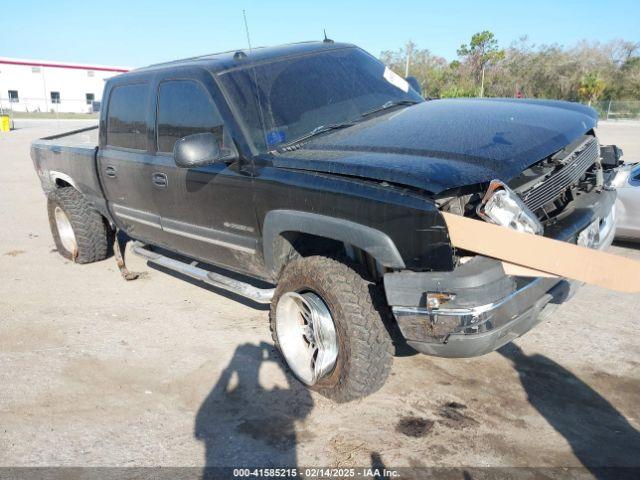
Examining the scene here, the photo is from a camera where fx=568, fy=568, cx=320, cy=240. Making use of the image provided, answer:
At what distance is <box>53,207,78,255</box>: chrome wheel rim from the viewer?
6387 mm

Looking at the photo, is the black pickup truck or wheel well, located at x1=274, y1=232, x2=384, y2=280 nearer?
the black pickup truck

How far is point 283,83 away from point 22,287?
3.64 m

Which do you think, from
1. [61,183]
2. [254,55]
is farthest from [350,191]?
[61,183]

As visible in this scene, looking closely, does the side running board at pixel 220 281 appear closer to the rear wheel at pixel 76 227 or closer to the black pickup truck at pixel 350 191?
the black pickup truck at pixel 350 191

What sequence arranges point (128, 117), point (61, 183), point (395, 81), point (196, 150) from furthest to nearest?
point (61, 183)
point (128, 117)
point (395, 81)
point (196, 150)

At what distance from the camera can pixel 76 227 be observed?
20.0ft

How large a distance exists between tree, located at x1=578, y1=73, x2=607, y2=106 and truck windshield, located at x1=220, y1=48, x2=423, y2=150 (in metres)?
47.5

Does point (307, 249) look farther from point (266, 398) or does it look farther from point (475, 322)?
point (475, 322)

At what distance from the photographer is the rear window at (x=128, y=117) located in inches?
180

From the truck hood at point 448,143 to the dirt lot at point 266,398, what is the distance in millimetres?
1362

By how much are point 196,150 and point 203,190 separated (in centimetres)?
60

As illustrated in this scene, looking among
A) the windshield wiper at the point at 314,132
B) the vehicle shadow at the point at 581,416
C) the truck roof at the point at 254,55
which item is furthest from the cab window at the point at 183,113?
the vehicle shadow at the point at 581,416

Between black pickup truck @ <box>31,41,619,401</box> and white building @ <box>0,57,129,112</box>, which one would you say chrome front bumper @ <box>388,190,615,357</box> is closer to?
black pickup truck @ <box>31,41,619,401</box>

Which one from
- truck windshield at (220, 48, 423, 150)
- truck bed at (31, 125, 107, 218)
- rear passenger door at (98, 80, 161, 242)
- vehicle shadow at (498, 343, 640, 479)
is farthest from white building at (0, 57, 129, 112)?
vehicle shadow at (498, 343, 640, 479)
